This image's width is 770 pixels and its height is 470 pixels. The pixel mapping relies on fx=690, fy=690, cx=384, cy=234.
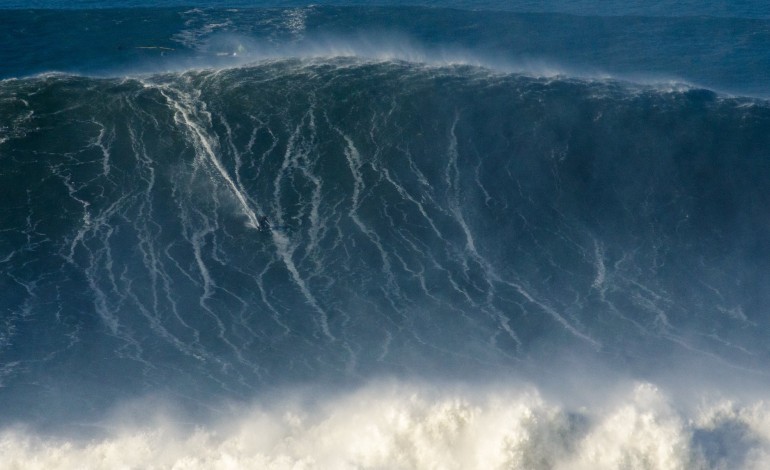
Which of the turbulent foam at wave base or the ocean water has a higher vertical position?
the ocean water

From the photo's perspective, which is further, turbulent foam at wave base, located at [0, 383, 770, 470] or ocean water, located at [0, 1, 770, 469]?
ocean water, located at [0, 1, 770, 469]

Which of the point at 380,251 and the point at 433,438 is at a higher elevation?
the point at 380,251

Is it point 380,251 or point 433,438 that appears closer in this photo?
point 433,438

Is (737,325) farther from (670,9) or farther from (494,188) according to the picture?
(670,9)

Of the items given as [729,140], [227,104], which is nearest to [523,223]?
[729,140]
